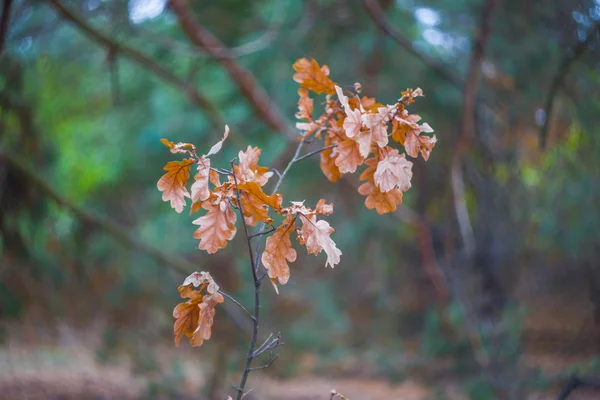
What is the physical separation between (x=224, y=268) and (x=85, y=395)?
1.36 m

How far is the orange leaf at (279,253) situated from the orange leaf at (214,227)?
0.22 ft

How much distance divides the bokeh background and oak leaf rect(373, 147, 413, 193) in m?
1.80

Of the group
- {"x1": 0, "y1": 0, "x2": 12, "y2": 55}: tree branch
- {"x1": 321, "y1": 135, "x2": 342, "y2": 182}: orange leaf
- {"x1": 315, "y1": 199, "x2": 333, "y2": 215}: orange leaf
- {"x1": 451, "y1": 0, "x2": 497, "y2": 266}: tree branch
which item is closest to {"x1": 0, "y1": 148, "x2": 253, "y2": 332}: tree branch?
{"x1": 0, "y1": 0, "x2": 12, "y2": 55}: tree branch

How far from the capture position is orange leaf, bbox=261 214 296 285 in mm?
863

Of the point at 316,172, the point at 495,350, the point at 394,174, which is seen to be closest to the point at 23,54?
the point at 316,172

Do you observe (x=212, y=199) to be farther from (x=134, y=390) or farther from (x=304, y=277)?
(x=304, y=277)

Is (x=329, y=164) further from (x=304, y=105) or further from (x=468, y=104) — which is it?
(x=468, y=104)

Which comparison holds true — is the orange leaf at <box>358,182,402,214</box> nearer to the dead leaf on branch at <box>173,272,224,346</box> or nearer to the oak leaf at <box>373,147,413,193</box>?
the oak leaf at <box>373,147,413,193</box>

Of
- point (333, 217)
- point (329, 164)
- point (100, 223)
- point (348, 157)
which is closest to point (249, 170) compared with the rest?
point (348, 157)

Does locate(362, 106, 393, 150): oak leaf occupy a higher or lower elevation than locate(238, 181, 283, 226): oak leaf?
higher

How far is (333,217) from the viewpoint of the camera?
562 cm

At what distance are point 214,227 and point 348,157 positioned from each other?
0.27m

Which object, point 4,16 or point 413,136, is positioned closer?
point 413,136

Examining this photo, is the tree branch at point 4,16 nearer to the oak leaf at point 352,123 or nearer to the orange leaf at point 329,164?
the orange leaf at point 329,164
